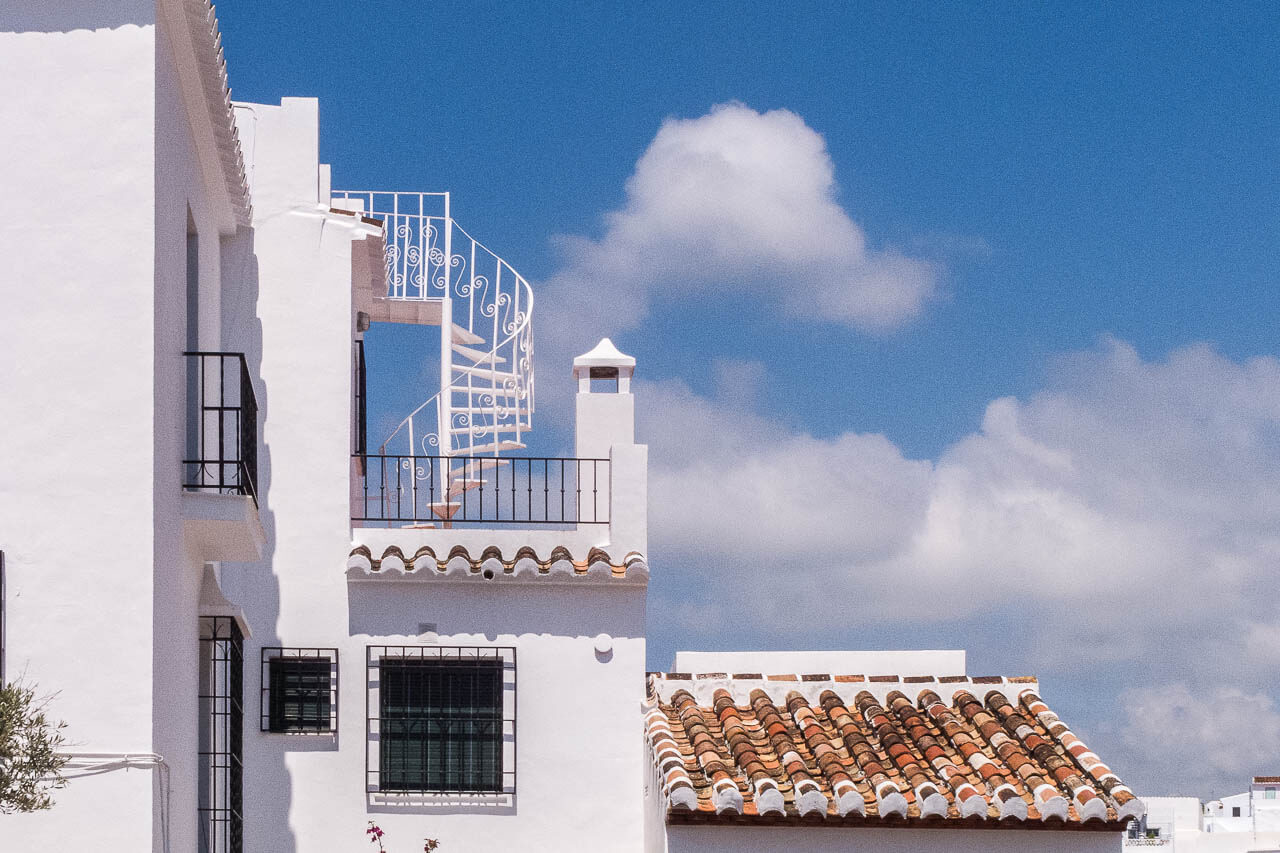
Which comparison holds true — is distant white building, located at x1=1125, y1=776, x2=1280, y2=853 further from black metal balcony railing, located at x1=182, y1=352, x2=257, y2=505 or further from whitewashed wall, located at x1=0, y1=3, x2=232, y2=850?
whitewashed wall, located at x1=0, y1=3, x2=232, y2=850

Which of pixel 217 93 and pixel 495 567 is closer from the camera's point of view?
pixel 217 93

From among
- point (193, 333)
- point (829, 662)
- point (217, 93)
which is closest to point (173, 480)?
point (193, 333)

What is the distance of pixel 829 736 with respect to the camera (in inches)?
514

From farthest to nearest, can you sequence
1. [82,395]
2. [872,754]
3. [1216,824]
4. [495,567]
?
[1216,824] < [495,567] < [872,754] < [82,395]

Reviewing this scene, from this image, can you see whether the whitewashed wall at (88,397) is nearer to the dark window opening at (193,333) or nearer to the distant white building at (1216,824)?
Answer: the dark window opening at (193,333)

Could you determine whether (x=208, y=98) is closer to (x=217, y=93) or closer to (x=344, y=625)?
(x=217, y=93)

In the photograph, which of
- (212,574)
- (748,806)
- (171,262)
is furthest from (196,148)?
(748,806)

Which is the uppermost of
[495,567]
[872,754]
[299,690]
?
[495,567]

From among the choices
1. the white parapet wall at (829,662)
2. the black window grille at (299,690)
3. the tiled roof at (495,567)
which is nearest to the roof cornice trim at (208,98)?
the tiled roof at (495,567)

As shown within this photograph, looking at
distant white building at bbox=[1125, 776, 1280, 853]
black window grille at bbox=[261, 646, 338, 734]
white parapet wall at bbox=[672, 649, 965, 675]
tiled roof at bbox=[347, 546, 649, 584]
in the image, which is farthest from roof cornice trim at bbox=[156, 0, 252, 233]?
distant white building at bbox=[1125, 776, 1280, 853]

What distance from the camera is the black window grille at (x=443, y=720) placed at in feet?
45.4

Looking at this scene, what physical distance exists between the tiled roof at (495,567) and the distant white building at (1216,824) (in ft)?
74.3

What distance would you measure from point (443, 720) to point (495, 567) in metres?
1.26

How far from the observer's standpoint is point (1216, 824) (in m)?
46.7
